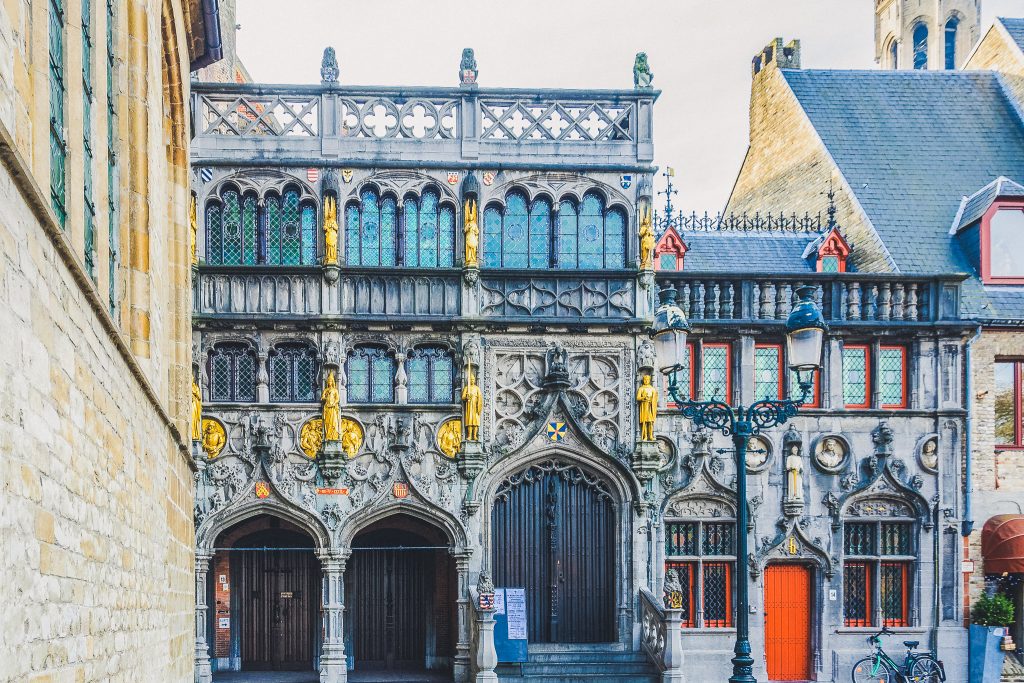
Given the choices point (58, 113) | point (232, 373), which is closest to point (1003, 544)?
point (232, 373)

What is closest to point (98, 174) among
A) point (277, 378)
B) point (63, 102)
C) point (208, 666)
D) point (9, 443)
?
point (63, 102)

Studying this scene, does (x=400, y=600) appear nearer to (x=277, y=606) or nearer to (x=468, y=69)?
(x=277, y=606)

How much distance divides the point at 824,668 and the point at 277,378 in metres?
10.9

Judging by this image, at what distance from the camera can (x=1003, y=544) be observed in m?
20.1

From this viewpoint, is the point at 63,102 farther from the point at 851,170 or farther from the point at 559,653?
the point at 851,170

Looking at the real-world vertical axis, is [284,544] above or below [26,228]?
below

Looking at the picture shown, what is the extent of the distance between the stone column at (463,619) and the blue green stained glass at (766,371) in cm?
609

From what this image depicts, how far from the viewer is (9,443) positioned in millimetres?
5211

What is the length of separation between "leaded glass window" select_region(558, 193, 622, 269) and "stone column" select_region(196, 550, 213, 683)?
26.1 ft

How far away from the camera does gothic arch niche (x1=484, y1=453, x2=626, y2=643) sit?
19844 mm

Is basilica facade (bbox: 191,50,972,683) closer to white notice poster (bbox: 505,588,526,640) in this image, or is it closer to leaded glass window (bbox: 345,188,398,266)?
leaded glass window (bbox: 345,188,398,266)

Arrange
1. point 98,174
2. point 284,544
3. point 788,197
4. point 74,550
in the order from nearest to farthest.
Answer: point 74,550, point 98,174, point 284,544, point 788,197

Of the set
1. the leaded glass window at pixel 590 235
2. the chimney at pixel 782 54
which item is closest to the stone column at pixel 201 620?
the leaded glass window at pixel 590 235

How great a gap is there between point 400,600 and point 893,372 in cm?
1003
